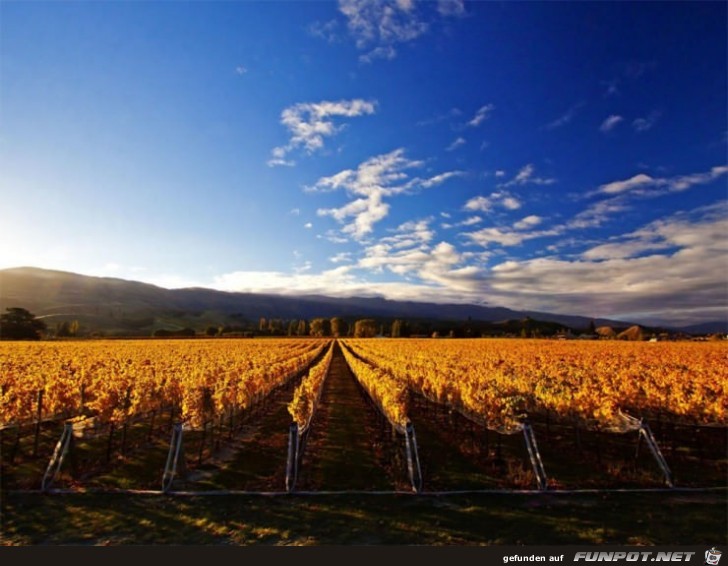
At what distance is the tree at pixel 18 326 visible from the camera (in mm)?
93250

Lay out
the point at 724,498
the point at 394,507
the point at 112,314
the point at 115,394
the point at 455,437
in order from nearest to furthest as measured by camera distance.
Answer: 1. the point at 394,507
2. the point at 724,498
3. the point at 115,394
4. the point at 455,437
5. the point at 112,314

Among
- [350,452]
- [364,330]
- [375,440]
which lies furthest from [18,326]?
[350,452]

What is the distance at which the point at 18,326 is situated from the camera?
95438mm

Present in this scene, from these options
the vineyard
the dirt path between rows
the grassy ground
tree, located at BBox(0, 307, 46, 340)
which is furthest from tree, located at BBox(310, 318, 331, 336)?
the grassy ground

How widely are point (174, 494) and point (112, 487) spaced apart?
6.95 ft

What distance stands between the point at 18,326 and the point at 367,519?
375 ft

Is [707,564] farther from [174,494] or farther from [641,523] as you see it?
[174,494]

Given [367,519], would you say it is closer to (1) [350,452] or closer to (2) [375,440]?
(1) [350,452]

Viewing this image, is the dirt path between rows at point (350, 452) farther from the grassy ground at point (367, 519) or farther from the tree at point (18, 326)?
the tree at point (18, 326)

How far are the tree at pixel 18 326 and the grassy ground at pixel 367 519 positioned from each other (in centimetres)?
10529

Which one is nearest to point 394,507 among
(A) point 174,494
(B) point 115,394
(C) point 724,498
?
(A) point 174,494

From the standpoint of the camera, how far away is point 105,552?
8984 millimetres

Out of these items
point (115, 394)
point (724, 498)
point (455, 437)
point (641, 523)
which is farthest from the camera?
point (455, 437)

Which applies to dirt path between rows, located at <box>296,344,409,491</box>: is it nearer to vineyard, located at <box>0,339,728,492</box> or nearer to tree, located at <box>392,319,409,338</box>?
vineyard, located at <box>0,339,728,492</box>
